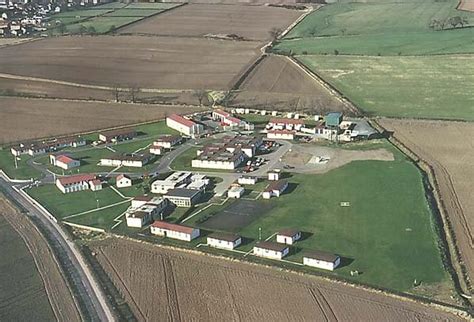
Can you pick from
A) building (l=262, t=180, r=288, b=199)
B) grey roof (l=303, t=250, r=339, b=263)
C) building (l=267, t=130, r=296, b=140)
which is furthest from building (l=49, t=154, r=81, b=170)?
grey roof (l=303, t=250, r=339, b=263)

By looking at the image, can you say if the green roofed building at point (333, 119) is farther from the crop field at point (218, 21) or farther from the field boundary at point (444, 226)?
the crop field at point (218, 21)

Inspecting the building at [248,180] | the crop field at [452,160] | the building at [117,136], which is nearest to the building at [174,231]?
the building at [248,180]

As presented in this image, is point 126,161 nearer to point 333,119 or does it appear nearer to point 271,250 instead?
point 333,119

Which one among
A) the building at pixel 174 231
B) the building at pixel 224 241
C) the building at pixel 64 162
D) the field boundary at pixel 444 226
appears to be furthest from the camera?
the building at pixel 64 162

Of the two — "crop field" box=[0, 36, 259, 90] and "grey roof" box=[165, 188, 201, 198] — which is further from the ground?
"crop field" box=[0, 36, 259, 90]

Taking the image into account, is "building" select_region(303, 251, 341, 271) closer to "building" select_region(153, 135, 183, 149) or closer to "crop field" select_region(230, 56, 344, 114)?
"building" select_region(153, 135, 183, 149)

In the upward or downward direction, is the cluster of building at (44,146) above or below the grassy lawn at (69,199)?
above

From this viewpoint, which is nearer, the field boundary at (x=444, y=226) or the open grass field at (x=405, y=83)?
the field boundary at (x=444, y=226)
